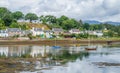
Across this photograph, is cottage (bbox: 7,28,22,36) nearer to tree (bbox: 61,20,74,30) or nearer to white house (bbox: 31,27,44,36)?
Result: white house (bbox: 31,27,44,36)

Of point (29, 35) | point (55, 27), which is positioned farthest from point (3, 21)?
point (55, 27)

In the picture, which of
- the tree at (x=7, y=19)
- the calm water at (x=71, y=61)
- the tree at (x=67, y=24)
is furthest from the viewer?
the tree at (x=67, y=24)

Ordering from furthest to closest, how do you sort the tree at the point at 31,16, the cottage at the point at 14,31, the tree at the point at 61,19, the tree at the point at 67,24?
the tree at the point at 61,19 < the tree at the point at 31,16 < the tree at the point at 67,24 < the cottage at the point at 14,31

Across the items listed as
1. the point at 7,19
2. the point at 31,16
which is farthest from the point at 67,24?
the point at 7,19

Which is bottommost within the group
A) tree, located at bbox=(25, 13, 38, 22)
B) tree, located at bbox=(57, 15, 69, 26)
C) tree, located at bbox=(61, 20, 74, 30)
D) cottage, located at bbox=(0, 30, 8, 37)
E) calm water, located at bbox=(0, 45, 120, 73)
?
calm water, located at bbox=(0, 45, 120, 73)

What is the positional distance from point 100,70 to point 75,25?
13912 centimetres

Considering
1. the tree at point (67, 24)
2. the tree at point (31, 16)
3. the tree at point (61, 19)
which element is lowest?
the tree at point (67, 24)

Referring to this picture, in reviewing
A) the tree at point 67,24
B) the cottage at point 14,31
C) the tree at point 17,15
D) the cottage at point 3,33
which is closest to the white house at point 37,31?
the cottage at point 14,31

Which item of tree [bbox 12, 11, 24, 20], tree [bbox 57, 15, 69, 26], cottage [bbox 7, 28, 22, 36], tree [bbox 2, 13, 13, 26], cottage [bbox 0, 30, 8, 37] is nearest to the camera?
cottage [bbox 0, 30, 8, 37]

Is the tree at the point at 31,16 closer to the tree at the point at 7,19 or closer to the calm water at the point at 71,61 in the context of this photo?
the tree at the point at 7,19

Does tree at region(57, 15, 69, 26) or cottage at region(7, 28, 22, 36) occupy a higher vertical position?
tree at region(57, 15, 69, 26)

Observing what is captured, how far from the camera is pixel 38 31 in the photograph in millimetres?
144500

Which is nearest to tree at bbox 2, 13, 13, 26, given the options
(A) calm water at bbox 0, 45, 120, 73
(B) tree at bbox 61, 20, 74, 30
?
(B) tree at bbox 61, 20, 74, 30

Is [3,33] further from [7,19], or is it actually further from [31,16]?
[31,16]
